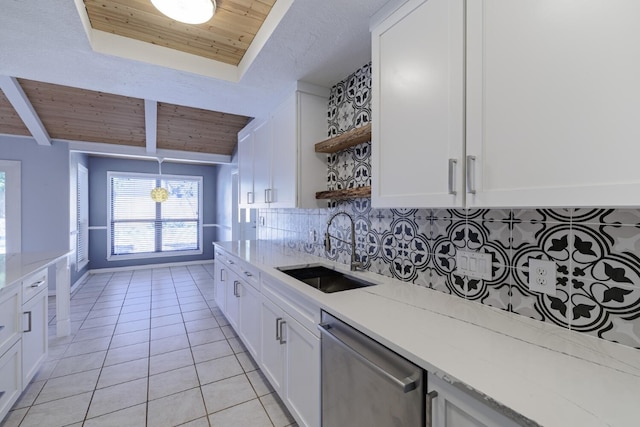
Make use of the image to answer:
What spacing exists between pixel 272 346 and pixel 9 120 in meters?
4.82

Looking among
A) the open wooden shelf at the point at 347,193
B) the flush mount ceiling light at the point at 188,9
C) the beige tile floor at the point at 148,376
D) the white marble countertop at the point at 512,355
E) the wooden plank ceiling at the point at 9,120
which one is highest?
the wooden plank ceiling at the point at 9,120

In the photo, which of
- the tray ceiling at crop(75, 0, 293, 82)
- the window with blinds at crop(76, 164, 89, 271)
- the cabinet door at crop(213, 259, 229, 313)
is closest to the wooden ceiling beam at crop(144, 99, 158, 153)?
the window with blinds at crop(76, 164, 89, 271)

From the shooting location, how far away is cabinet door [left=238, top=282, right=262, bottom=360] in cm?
220

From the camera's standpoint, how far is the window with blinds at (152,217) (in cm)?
591

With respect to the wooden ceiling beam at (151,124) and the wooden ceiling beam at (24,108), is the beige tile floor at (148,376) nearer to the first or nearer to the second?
the wooden ceiling beam at (24,108)

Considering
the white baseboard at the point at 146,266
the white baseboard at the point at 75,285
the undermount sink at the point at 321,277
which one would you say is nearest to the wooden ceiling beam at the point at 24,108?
the white baseboard at the point at 75,285

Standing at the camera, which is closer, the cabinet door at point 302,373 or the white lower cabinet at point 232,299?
A: the cabinet door at point 302,373

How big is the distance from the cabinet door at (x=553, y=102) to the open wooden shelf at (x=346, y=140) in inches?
31.6

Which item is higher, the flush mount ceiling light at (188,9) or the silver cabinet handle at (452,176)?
the flush mount ceiling light at (188,9)

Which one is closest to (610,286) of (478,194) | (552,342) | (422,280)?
(552,342)

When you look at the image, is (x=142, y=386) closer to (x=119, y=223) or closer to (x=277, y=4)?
(x=277, y=4)

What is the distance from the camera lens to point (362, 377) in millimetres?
1110

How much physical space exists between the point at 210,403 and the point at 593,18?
2.63 metres

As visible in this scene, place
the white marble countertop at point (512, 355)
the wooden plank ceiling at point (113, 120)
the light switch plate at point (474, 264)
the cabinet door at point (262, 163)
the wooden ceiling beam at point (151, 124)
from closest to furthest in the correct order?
the white marble countertop at point (512, 355) → the light switch plate at point (474, 264) → the cabinet door at point (262, 163) → the wooden plank ceiling at point (113, 120) → the wooden ceiling beam at point (151, 124)
